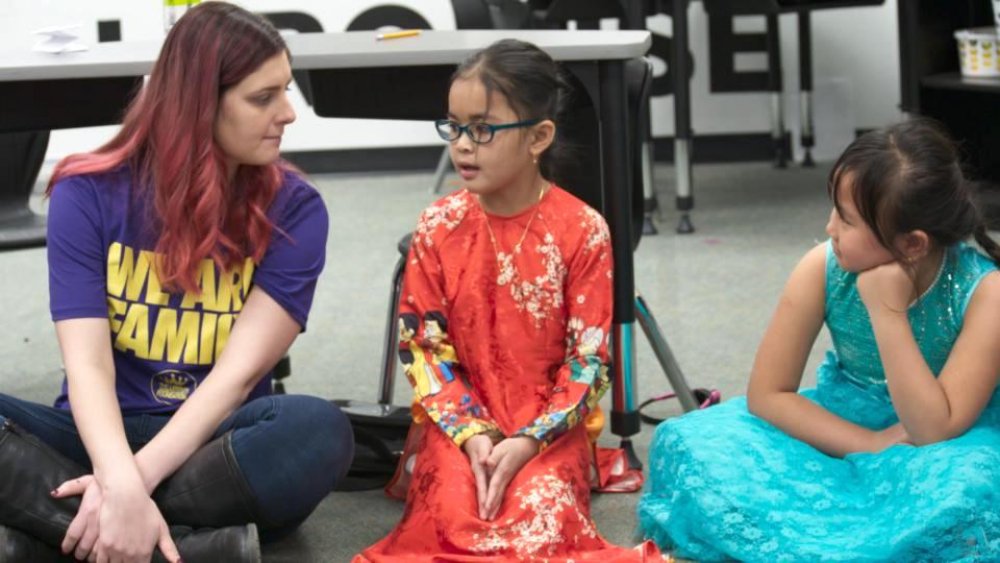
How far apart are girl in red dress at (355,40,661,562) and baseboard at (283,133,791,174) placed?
3368 millimetres

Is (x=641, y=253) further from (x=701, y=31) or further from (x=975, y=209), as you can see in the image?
(x=975, y=209)

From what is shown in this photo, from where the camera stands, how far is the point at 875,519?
190cm

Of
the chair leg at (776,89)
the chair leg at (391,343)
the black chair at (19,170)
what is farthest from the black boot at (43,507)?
the chair leg at (776,89)

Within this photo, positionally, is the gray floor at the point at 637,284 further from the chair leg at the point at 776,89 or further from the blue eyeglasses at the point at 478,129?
the blue eyeglasses at the point at 478,129

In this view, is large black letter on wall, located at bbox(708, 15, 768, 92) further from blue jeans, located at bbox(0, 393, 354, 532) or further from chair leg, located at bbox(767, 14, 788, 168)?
blue jeans, located at bbox(0, 393, 354, 532)

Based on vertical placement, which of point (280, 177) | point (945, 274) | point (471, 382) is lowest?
point (471, 382)

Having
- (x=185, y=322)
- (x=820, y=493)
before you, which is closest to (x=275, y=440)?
(x=185, y=322)

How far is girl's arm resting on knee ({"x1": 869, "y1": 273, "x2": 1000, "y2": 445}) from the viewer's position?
1904mm

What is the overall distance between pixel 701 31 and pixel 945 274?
3.50 meters

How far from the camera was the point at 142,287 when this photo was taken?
6.31 feet

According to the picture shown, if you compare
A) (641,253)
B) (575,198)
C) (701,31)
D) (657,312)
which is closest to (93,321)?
(575,198)

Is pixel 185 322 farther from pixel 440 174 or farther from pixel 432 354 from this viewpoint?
pixel 440 174

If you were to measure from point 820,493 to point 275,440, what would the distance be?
70 cm

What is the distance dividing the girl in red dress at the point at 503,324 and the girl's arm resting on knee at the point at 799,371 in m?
0.23
